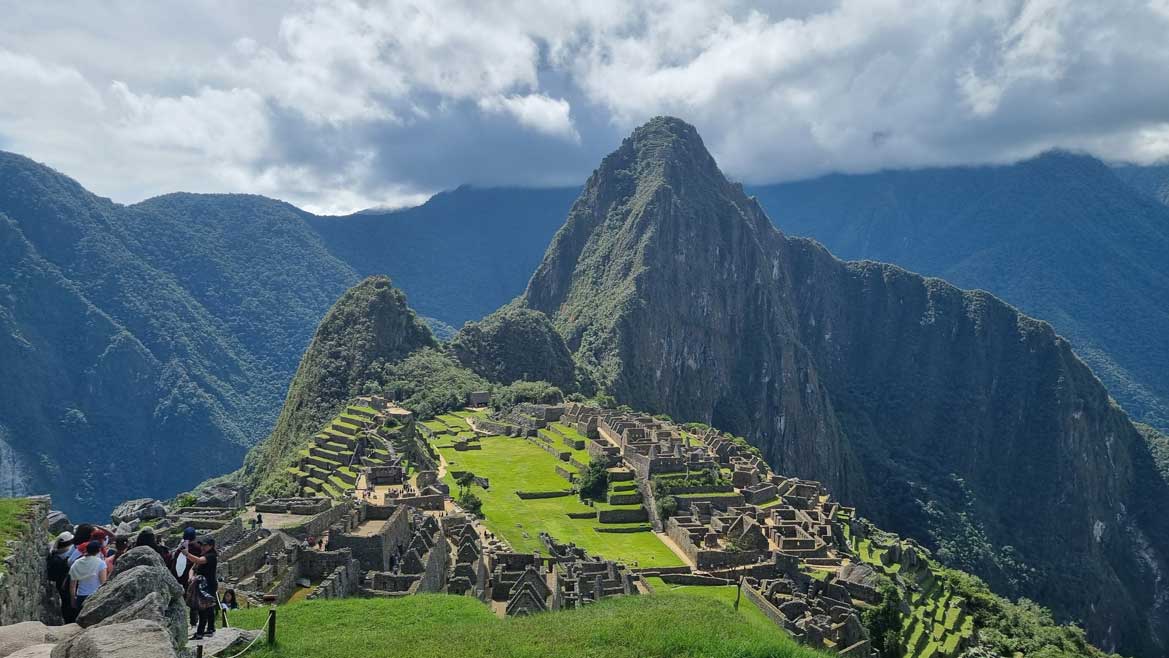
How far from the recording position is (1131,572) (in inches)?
6565

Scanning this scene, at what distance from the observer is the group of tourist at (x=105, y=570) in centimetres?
1357

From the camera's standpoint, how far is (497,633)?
60.7ft

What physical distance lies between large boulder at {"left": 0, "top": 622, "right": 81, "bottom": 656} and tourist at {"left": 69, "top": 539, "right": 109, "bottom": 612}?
3.63ft

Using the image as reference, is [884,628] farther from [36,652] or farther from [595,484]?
[36,652]

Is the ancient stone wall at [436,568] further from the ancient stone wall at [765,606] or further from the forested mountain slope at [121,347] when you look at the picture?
the forested mountain slope at [121,347]

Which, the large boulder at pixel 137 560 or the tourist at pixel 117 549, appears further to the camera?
the tourist at pixel 117 549

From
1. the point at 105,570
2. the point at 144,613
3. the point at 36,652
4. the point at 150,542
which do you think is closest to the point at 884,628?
the point at 150,542

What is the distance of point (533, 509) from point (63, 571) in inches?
1625

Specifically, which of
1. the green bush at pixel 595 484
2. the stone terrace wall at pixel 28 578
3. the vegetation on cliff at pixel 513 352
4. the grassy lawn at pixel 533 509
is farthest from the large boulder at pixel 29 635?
the vegetation on cliff at pixel 513 352

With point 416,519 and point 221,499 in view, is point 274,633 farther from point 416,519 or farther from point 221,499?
point 221,499

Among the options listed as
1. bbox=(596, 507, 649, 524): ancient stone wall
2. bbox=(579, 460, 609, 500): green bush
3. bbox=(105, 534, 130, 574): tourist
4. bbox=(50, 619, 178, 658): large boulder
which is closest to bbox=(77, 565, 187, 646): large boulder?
bbox=(50, 619, 178, 658): large boulder

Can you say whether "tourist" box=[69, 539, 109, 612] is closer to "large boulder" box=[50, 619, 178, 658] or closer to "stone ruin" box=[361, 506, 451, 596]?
"large boulder" box=[50, 619, 178, 658]

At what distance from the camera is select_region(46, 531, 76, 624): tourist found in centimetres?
1384

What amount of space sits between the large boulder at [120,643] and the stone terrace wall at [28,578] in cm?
488
